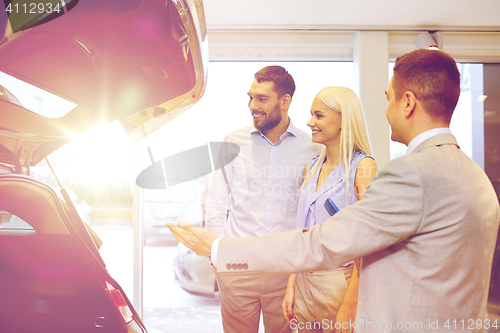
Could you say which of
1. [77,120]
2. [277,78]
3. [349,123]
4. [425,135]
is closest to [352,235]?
[425,135]

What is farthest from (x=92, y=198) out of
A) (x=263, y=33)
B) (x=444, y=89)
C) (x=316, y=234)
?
(x=444, y=89)

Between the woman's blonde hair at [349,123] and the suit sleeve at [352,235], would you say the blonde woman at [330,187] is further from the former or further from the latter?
the suit sleeve at [352,235]

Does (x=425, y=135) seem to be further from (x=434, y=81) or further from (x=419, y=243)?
(x=419, y=243)

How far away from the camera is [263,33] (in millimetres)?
2594

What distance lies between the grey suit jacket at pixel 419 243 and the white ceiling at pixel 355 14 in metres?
1.81

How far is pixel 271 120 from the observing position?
1.71 metres

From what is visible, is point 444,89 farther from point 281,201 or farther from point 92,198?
point 92,198

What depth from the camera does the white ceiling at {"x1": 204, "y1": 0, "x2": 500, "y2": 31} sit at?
2125 mm

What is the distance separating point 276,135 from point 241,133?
21 centimetres

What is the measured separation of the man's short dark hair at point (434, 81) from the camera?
74 centimetres

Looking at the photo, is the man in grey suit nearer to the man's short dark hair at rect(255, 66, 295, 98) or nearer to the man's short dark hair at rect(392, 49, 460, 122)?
the man's short dark hair at rect(392, 49, 460, 122)

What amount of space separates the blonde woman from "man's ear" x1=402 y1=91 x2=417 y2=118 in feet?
1.42

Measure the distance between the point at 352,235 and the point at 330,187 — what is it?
588 millimetres

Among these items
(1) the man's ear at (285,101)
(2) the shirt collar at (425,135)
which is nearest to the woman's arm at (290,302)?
(2) the shirt collar at (425,135)
